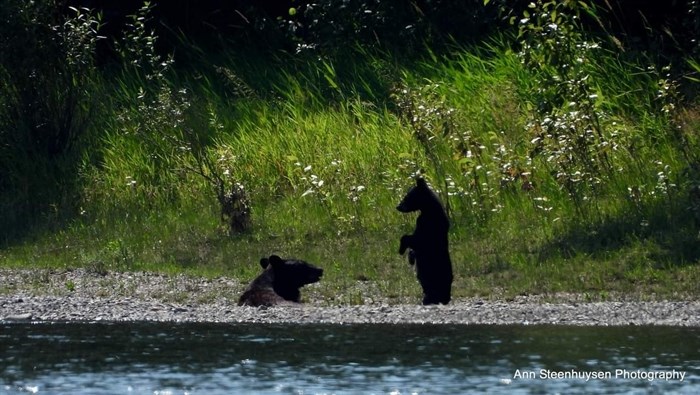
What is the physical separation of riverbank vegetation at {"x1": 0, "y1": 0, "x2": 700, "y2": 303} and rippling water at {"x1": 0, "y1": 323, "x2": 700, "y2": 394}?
7.92 ft

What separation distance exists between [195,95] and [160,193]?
330cm

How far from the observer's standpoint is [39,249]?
1792 cm

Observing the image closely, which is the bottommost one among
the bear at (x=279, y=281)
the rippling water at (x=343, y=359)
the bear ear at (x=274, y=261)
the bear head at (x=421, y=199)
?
the rippling water at (x=343, y=359)

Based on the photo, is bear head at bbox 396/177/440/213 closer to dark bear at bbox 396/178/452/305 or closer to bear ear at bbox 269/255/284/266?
dark bear at bbox 396/178/452/305

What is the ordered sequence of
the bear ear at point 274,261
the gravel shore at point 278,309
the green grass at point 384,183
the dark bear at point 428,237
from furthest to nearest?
1. the green grass at point 384,183
2. the bear ear at point 274,261
3. the dark bear at point 428,237
4. the gravel shore at point 278,309

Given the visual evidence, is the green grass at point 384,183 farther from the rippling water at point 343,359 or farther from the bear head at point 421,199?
the rippling water at point 343,359

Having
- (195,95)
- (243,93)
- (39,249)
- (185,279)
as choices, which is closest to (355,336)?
(185,279)

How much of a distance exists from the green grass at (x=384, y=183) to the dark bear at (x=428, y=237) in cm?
120

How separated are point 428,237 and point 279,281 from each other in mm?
1640

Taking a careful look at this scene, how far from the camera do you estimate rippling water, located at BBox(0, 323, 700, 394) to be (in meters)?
9.54

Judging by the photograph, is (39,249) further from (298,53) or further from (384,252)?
(298,53)

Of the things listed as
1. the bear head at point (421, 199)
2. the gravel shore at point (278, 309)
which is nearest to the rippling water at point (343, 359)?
the gravel shore at point (278, 309)

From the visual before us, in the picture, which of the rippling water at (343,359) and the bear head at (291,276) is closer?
the rippling water at (343,359)

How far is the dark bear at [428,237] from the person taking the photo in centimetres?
1242
